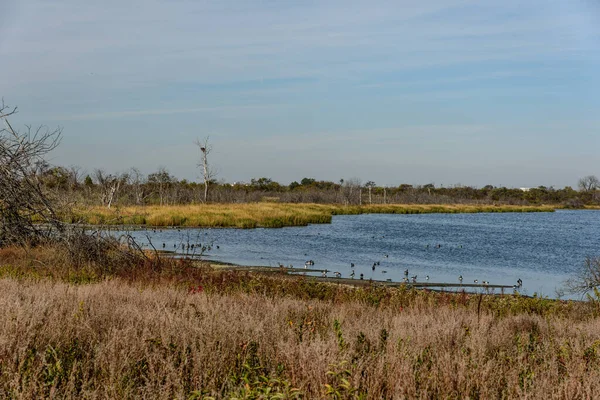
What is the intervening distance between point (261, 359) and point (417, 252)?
24.6m

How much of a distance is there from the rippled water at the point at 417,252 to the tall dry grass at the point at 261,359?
9.65 metres

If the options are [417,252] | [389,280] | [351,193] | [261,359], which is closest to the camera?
[261,359]

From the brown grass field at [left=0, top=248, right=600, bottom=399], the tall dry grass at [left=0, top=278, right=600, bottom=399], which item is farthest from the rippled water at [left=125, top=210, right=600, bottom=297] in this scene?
the tall dry grass at [left=0, top=278, right=600, bottom=399]

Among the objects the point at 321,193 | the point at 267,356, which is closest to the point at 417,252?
the point at 267,356

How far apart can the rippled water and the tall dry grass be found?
9646 mm

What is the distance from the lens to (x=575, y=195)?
422ft

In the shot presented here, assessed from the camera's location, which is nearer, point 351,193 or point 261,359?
point 261,359

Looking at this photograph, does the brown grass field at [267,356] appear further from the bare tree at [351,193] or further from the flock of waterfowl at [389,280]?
the bare tree at [351,193]

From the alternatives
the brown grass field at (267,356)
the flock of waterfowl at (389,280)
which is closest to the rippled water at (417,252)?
the flock of waterfowl at (389,280)

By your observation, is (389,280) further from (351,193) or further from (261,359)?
(351,193)

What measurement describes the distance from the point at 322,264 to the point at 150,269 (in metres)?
11.0

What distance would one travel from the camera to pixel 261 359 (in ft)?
17.7

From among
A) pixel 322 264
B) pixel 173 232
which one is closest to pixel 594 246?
pixel 322 264

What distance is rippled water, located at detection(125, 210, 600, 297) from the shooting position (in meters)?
22.0
